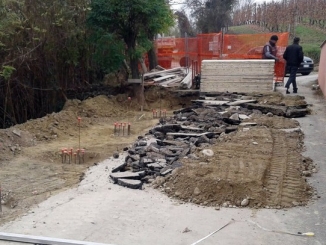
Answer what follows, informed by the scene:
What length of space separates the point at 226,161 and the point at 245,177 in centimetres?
94

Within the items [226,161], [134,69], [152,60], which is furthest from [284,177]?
[152,60]

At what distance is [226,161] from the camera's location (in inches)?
304

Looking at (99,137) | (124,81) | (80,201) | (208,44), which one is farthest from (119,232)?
(208,44)

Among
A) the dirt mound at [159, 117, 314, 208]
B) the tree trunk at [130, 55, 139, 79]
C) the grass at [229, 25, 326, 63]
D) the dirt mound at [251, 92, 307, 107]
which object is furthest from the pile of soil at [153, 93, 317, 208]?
the grass at [229, 25, 326, 63]

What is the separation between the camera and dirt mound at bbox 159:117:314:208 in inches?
251

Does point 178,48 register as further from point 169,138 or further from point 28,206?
point 28,206

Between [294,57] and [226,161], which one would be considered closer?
[226,161]

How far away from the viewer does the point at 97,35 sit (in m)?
16.0

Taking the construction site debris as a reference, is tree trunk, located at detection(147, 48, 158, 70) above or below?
above

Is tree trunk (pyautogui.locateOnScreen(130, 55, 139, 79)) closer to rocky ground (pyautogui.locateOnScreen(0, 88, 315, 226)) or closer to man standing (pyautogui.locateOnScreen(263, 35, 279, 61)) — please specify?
rocky ground (pyautogui.locateOnScreen(0, 88, 315, 226))

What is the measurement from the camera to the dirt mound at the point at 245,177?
6.37m

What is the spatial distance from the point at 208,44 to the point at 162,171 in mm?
13434

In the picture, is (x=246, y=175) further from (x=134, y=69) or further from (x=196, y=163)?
(x=134, y=69)

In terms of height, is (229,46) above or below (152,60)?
above
